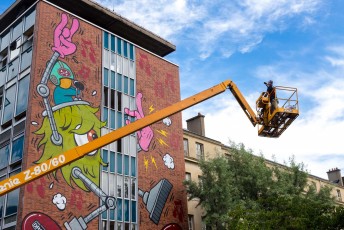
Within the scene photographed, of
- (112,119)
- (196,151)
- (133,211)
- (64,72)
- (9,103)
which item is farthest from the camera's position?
(196,151)

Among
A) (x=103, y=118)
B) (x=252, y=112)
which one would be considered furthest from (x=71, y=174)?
(x=252, y=112)

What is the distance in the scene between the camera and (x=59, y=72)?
32094 millimetres

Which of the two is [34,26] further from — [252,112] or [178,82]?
[252,112]

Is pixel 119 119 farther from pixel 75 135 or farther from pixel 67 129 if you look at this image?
pixel 67 129

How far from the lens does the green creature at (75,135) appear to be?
29875 millimetres

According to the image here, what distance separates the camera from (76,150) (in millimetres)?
16688

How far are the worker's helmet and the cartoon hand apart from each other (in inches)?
30.5

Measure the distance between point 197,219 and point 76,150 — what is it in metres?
25.1

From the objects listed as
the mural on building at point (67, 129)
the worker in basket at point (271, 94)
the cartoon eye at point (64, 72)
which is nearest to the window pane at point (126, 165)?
the mural on building at point (67, 129)

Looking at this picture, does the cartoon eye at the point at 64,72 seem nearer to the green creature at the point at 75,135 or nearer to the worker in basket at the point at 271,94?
the green creature at the point at 75,135

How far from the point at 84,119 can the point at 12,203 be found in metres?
7.28

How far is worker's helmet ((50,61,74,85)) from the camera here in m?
31.7

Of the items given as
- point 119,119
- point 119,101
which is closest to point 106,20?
point 119,101

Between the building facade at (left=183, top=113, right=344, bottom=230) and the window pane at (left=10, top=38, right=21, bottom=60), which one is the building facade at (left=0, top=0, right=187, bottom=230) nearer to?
the window pane at (left=10, top=38, right=21, bottom=60)
